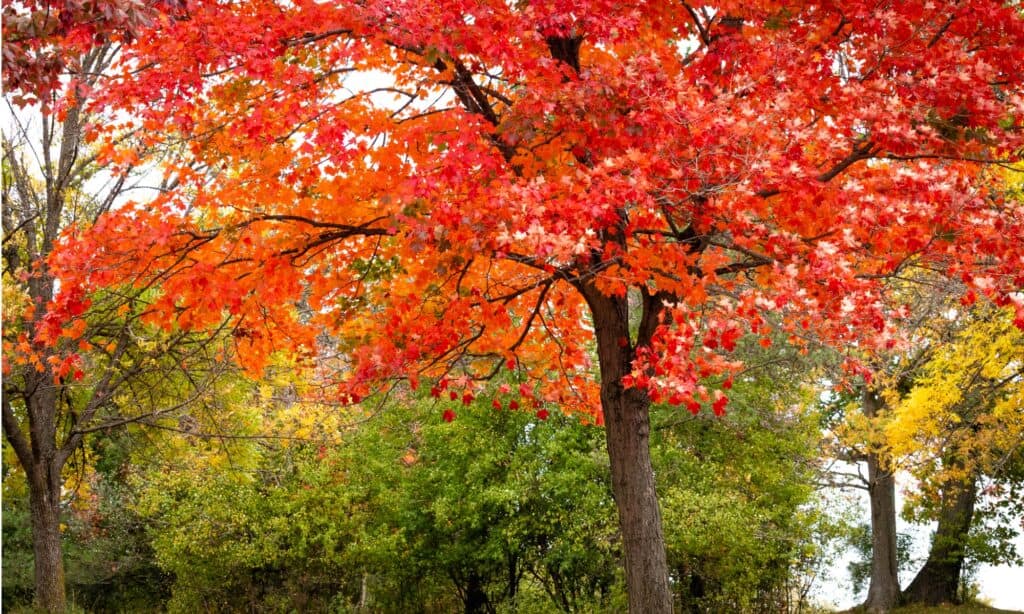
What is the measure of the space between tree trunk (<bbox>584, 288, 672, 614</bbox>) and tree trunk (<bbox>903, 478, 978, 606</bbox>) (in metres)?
12.1

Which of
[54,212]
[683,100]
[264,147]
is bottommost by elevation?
[683,100]

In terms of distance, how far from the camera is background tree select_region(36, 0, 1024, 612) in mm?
5969

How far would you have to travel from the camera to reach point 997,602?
21.0 m

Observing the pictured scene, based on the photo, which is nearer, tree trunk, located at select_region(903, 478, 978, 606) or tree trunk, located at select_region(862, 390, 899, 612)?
tree trunk, located at select_region(903, 478, 978, 606)

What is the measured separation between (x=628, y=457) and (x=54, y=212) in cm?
763

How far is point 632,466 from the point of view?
7.74m

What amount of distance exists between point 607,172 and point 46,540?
8534mm

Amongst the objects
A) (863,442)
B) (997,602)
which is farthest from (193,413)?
(997,602)

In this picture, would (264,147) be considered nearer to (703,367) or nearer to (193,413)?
(703,367)

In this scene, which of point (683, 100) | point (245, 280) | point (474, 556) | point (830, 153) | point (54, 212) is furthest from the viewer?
point (474, 556)

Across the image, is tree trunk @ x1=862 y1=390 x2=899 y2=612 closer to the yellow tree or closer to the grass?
the grass

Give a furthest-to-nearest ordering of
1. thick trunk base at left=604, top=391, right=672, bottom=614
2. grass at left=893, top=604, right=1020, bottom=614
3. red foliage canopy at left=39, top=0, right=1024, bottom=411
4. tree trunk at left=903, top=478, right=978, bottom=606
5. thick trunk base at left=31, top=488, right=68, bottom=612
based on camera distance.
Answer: tree trunk at left=903, top=478, right=978, bottom=606 → grass at left=893, top=604, right=1020, bottom=614 → thick trunk base at left=31, top=488, right=68, bottom=612 → thick trunk base at left=604, top=391, right=672, bottom=614 → red foliage canopy at left=39, top=0, right=1024, bottom=411

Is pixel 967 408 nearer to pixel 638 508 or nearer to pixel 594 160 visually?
pixel 638 508

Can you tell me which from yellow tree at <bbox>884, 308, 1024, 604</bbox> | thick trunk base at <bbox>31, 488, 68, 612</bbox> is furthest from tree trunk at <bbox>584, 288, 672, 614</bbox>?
thick trunk base at <bbox>31, 488, 68, 612</bbox>
